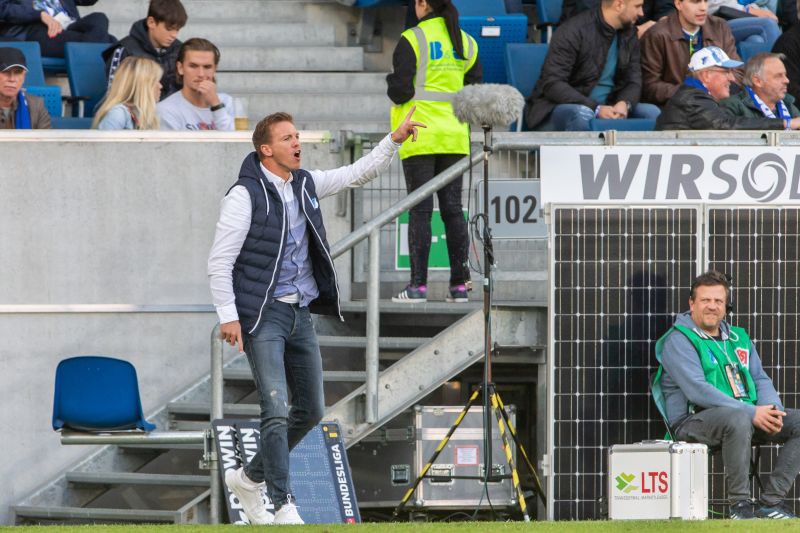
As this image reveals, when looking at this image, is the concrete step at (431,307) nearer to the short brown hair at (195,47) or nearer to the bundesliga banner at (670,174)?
the bundesliga banner at (670,174)

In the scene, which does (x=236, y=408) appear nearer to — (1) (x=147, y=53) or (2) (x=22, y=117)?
(2) (x=22, y=117)

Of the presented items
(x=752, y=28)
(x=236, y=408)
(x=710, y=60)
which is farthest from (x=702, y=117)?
(x=236, y=408)

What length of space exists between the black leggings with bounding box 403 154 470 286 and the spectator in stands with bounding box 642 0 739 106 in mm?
2488

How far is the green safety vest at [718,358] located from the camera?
9.74m

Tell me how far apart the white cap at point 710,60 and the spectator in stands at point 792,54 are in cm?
124

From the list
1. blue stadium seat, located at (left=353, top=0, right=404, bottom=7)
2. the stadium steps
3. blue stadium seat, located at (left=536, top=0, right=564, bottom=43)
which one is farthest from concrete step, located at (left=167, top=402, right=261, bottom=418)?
blue stadium seat, located at (left=353, top=0, right=404, bottom=7)

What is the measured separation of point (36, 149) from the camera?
36.9 ft

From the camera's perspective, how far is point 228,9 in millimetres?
15312

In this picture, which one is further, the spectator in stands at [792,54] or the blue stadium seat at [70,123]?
the spectator in stands at [792,54]

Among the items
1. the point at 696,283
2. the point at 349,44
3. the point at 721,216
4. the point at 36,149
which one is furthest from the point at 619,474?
the point at 349,44

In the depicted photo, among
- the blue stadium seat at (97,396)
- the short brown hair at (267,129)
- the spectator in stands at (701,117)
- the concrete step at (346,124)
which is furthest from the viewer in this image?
the concrete step at (346,124)

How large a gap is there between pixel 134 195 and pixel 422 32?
2232mm

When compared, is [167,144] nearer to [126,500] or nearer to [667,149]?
[126,500]

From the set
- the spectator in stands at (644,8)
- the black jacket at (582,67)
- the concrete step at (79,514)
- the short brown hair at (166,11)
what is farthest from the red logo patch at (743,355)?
the short brown hair at (166,11)
